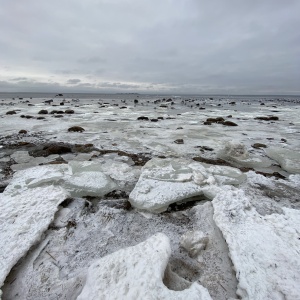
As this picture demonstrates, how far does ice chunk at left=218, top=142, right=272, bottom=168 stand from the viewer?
27.3 ft

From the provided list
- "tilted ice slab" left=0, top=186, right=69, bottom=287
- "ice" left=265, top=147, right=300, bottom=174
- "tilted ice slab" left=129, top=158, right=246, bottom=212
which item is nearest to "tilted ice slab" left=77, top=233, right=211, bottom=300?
"tilted ice slab" left=0, top=186, right=69, bottom=287

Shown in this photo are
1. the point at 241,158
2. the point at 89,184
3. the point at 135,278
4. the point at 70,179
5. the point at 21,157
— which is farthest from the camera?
the point at 21,157

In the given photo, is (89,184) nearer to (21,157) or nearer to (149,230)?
(149,230)

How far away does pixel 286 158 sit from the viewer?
8.66 m

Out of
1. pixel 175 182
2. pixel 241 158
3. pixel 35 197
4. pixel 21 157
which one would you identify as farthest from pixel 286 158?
pixel 21 157

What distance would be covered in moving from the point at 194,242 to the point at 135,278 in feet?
4.63

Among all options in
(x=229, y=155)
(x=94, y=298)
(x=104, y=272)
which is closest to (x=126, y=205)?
(x=104, y=272)

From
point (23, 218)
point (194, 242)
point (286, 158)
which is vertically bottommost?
point (286, 158)

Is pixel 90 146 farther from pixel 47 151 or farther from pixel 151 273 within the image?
pixel 151 273

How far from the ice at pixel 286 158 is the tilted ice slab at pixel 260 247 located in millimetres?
3416

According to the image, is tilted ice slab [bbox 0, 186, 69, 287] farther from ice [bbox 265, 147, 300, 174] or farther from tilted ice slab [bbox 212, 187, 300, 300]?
ice [bbox 265, 147, 300, 174]

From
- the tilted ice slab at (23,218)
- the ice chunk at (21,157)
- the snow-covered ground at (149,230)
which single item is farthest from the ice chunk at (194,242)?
the ice chunk at (21,157)

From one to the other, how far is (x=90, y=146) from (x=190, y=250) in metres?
7.74

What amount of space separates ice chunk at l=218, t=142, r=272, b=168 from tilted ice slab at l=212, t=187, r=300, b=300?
11.5ft
